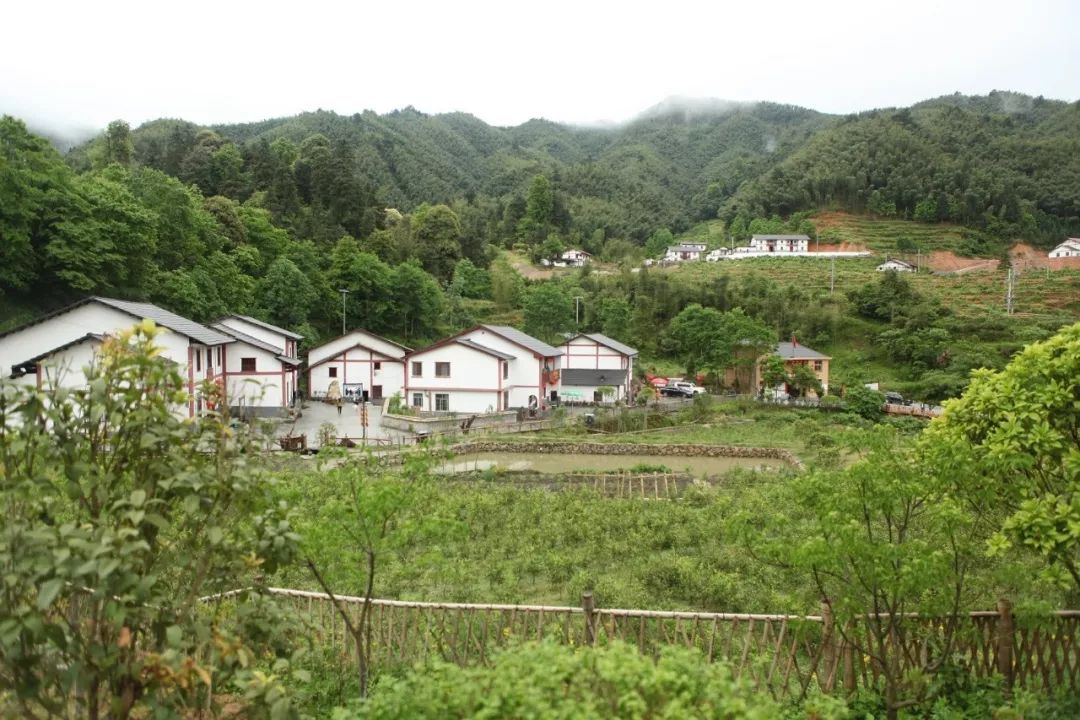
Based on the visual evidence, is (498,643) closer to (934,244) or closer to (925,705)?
(925,705)

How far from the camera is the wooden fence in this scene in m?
7.00

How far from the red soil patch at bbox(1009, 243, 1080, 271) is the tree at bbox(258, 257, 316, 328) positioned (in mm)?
70400

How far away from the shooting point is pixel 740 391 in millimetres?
45312

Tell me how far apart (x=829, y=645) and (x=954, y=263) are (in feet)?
281

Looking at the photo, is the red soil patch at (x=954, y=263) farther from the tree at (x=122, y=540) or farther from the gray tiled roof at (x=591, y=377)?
the tree at (x=122, y=540)

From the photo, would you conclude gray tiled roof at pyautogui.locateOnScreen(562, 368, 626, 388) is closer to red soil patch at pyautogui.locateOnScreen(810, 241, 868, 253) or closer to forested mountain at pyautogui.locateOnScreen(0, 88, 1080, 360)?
forested mountain at pyautogui.locateOnScreen(0, 88, 1080, 360)

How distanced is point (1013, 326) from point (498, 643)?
5344 centimetres

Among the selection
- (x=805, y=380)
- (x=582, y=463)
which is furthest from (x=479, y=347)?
(x=805, y=380)

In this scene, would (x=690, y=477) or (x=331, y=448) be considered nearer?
(x=331, y=448)

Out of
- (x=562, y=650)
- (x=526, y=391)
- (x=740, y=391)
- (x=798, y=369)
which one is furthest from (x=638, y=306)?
(x=562, y=650)

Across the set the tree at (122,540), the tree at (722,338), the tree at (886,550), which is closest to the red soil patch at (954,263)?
the tree at (722,338)

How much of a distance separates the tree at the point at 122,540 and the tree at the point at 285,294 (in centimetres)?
4267

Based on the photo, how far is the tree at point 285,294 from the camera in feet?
146

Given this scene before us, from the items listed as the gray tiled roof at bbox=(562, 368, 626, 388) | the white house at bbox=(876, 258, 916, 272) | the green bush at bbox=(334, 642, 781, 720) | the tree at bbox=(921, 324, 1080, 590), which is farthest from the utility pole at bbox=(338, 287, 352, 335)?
the white house at bbox=(876, 258, 916, 272)
